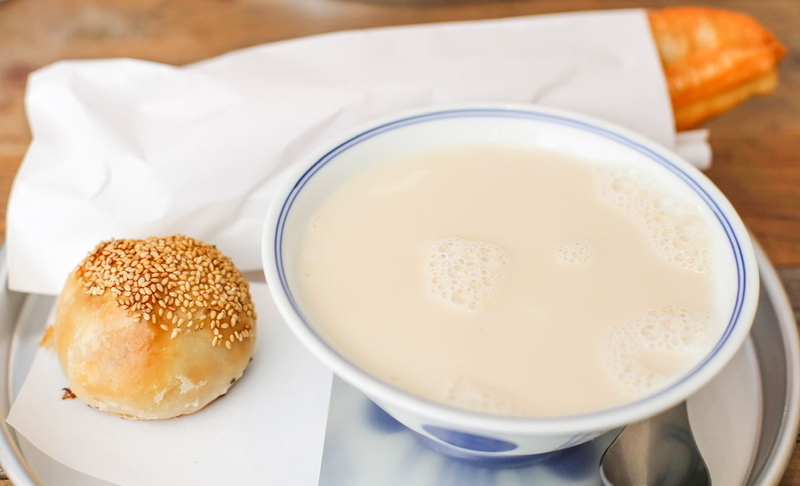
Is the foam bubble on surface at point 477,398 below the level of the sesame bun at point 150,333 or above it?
above

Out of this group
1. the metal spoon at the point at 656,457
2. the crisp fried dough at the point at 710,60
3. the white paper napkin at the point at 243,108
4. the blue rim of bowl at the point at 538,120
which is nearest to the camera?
the blue rim of bowl at the point at 538,120

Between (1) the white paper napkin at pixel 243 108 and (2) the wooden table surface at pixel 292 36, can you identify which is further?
(2) the wooden table surface at pixel 292 36

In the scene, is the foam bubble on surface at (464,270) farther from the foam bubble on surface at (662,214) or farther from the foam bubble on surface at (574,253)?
the foam bubble on surface at (662,214)

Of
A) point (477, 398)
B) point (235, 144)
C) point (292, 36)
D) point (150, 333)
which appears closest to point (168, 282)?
point (150, 333)

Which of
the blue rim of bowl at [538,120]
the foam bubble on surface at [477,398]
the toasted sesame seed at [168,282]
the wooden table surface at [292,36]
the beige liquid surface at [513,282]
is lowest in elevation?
the wooden table surface at [292,36]

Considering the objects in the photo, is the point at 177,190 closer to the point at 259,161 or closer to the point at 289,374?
the point at 259,161

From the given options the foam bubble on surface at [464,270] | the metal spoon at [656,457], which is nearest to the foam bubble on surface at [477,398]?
the foam bubble on surface at [464,270]

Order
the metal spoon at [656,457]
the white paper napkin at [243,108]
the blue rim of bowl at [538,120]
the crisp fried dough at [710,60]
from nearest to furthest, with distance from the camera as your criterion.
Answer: the blue rim of bowl at [538,120] < the metal spoon at [656,457] < the white paper napkin at [243,108] < the crisp fried dough at [710,60]

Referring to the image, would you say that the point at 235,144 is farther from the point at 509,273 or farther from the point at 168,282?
the point at 509,273
